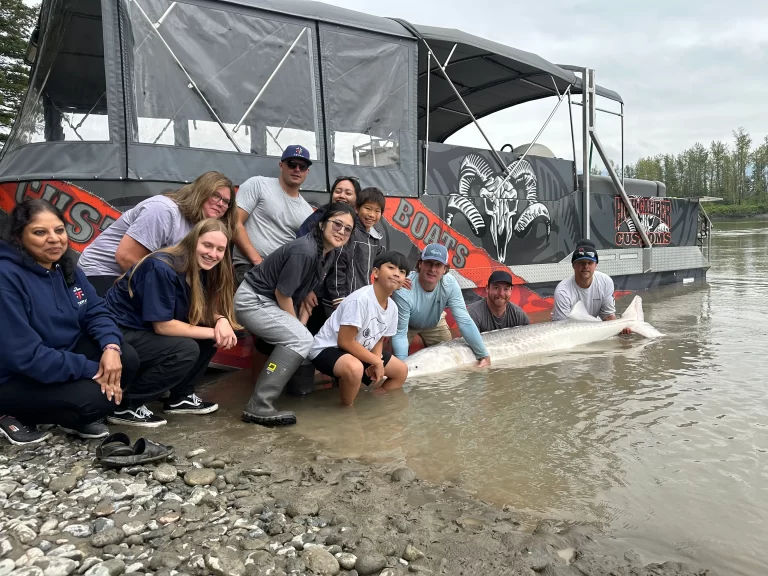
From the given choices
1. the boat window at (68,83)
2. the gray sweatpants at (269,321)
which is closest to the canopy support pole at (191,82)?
the boat window at (68,83)

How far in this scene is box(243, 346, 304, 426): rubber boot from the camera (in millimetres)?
3734

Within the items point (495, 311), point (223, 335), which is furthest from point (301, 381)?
point (495, 311)

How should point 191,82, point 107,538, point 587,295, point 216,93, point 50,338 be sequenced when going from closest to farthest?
point 107,538 → point 50,338 → point 191,82 → point 216,93 → point 587,295

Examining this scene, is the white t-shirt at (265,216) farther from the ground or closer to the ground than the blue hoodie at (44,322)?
farther from the ground

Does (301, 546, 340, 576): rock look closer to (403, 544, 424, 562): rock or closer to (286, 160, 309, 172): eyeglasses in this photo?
(403, 544, 424, 562): rock

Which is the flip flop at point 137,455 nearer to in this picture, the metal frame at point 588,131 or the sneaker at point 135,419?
the sneaker at point 135,419

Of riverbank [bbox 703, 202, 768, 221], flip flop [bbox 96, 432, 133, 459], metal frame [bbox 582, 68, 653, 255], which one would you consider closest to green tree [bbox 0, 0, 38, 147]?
metal frame [bbox 582, 68, 653, 255]

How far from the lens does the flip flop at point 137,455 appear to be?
2.74 m

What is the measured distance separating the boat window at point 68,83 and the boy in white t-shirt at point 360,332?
8.13 ft

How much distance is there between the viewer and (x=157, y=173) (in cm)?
474

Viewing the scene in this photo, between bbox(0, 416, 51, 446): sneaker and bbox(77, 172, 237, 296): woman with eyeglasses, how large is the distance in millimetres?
1153

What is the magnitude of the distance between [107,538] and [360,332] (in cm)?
232

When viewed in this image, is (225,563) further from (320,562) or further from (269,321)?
(269,321)

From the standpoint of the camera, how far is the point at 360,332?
416 centimetres
